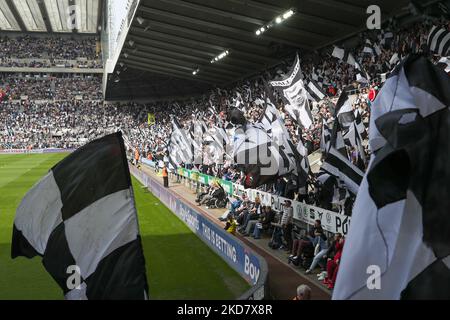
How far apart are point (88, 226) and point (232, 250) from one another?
788 centimetres

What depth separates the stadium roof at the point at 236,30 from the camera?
24.9 meters

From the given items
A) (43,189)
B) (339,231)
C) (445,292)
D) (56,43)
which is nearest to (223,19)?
(339,231)

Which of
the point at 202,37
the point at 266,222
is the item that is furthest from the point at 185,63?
the point at 266,222

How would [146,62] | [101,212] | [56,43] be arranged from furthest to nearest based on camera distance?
1. [56,43]
2. [146,62]
3. [101,212]

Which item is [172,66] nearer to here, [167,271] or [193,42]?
[193,42]

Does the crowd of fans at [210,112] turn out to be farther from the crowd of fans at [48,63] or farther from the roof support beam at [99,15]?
the roof support beam at [99,15]

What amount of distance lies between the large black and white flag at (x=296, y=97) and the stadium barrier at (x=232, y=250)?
4568 mm
